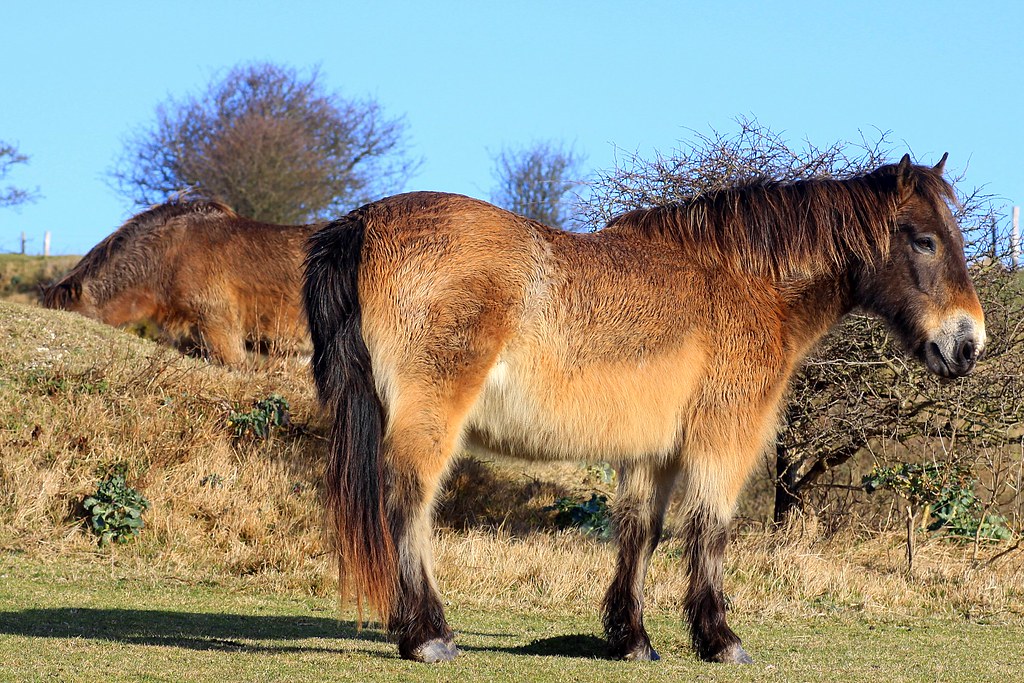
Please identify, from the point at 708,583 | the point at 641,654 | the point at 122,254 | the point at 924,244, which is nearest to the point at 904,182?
the point at 924,244

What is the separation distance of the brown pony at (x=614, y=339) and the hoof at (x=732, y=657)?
16mm

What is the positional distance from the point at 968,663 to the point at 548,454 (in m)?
2.76

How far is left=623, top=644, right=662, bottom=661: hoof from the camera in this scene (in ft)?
19.5

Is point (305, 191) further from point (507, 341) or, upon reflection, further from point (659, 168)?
point (507, 341)

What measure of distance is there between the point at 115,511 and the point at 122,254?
6049 mm

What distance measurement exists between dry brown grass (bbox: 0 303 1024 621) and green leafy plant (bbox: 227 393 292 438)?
119mm

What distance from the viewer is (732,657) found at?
19.0ft

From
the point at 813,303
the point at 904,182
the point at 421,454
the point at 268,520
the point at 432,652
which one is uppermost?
the point at 904,182

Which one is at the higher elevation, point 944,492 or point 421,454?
point 421,454

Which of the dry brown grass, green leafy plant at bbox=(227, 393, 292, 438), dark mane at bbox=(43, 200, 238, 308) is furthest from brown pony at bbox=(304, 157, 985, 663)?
dark mane at bbox=(43, 200, 238, 308)

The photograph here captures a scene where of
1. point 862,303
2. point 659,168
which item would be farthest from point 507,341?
point 659,168

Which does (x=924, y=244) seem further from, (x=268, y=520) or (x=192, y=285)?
(x=192, y=285)

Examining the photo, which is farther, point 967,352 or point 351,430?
point 967,352

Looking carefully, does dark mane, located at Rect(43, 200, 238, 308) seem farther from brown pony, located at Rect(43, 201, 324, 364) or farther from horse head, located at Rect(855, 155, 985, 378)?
horse head, located at Rect(855, 155, 985, 378)
